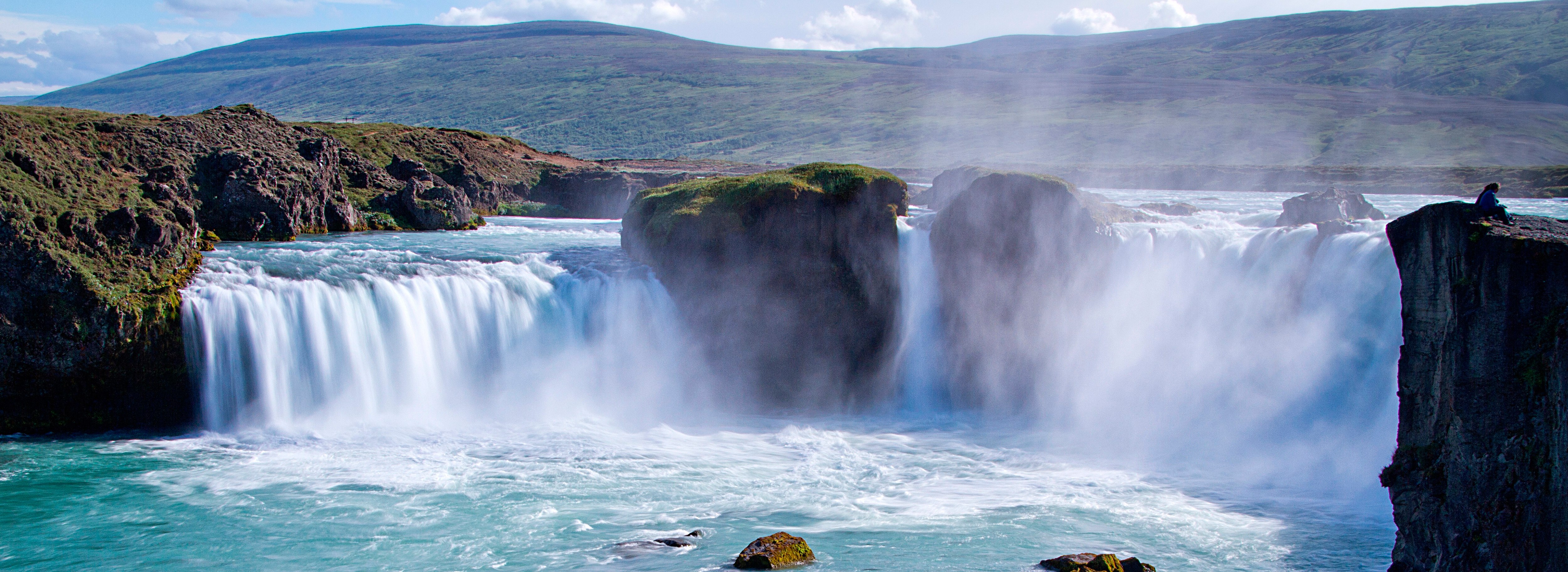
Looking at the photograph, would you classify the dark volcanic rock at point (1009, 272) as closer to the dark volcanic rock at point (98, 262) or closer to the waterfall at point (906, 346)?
the waterfall at point (906, 346)

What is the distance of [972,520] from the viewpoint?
573 inches

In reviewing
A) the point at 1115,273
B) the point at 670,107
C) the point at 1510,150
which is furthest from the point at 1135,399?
the point at 670,107

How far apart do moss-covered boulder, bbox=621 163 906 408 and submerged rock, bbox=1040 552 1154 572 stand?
38.6 feet

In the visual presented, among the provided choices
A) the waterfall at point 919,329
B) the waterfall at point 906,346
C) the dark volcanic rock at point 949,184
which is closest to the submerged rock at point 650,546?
the waterfall at point 906,346

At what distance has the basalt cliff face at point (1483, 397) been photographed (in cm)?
996

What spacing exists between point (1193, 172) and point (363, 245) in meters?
59.0

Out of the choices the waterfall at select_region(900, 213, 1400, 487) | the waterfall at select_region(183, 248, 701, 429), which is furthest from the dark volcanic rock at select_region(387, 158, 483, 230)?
the waterfall at select_region(900, 213, 1400, 487)

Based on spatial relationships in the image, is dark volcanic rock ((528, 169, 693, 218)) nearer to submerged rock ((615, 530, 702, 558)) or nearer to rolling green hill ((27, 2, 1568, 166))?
submerged rock ((615, 530, 702, 558))

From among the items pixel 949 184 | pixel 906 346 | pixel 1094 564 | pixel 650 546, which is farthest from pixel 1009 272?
pixel 949 184

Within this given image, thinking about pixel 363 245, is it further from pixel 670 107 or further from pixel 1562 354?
pixel 670 107

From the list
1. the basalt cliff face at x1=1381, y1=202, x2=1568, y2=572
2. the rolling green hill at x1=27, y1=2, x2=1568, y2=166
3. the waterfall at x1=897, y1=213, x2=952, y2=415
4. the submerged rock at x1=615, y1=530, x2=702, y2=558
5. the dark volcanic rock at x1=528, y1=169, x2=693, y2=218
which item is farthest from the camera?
the rolling green hill at x1=27, y1=2, x2=1568, y2=166

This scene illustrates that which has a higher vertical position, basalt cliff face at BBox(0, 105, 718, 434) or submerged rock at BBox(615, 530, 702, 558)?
basalt cliff face at BBox(0, 105, 718, 434)

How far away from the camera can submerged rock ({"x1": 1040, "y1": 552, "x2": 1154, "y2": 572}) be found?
10758mm

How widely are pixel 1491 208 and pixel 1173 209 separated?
86.5 ft
